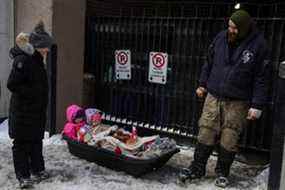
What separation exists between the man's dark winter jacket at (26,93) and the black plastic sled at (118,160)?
79 centimetres

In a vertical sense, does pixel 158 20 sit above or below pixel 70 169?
above

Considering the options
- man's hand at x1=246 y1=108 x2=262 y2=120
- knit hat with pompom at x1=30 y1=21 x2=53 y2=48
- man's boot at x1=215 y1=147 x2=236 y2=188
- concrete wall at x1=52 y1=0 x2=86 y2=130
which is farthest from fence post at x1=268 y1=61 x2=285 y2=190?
concrete wall at x1=52 y1=0 x2=86 y2=130

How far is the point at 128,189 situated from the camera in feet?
13.1

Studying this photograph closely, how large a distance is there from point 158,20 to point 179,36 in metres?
0.40

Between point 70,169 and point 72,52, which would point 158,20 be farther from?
point 70,169

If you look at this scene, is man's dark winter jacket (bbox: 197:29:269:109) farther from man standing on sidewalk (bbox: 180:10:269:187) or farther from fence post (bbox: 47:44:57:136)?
fence post (bbox: 47:44:57:136)

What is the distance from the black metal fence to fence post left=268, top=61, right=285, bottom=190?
116cm

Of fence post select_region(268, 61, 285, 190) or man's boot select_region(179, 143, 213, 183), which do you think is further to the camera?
man's boot select_region(179, 143, 213, 183)

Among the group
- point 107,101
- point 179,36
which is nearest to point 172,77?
point 179,36

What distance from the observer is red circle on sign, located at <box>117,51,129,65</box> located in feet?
18.6

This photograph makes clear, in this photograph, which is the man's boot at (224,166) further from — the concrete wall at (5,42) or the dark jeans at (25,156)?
the concrete wall at (5,42)

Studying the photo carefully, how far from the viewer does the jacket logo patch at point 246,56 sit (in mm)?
3867

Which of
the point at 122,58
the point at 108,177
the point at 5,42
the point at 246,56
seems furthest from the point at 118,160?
the point at 5,42

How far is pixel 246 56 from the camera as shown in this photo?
12.7 ft
